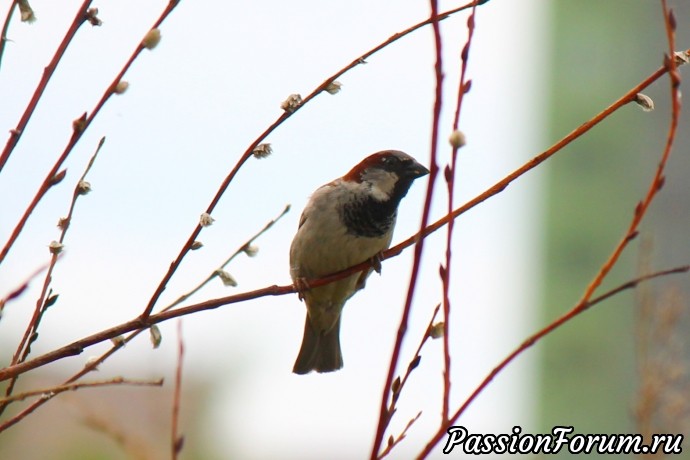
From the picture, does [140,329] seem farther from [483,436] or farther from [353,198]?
[353,198]

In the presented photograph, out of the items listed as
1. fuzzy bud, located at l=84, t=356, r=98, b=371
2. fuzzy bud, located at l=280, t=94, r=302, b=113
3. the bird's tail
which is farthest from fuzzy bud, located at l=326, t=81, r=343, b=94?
the bird's tail

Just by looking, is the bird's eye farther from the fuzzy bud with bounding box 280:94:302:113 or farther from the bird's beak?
the fuzzy bud with bounding box 280:94:302:113

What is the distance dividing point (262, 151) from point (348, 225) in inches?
47.5

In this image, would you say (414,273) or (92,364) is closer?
(414,273)

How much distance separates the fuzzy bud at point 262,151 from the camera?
1268 mm

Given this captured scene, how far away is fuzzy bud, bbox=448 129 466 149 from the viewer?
33.5 inches

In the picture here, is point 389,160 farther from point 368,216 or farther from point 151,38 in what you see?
point 151,38

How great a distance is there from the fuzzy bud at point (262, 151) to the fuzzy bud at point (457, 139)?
0.45m

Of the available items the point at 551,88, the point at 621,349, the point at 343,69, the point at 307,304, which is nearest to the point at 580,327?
the point at 621,349

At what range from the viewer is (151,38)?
1.04 metres

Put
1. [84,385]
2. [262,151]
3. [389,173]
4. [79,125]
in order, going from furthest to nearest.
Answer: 1. [389,173]
2. [262,151]
3. [79,125]
4. [84,385]

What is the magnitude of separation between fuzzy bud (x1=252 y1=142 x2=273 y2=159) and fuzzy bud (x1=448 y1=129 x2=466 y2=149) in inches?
17.6

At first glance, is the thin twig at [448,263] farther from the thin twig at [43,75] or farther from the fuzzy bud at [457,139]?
the thin twig at [43,75]

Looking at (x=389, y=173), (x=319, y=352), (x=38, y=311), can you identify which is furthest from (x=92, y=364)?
(x=319, y=352)
